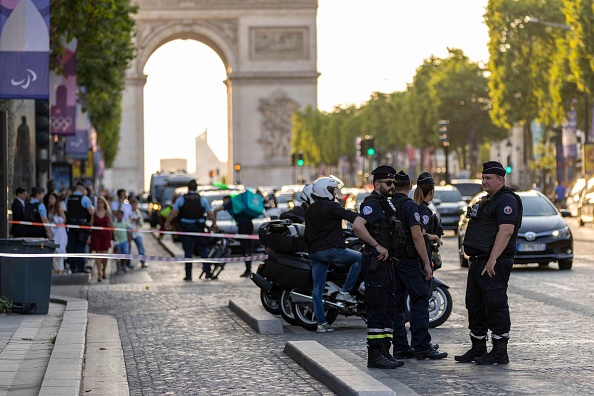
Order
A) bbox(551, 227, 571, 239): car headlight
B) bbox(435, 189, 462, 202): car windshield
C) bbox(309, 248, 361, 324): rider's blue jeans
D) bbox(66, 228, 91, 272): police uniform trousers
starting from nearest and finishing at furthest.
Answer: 1. bbox(309, 248, 361, 324): rider's blue jeans
2. bbox(551, 227, 571, 239): car headlight
3. bbox(66, 228, 91, 272): police uniform trousers
4. bbox(435, 189, 462, 202): car windshield

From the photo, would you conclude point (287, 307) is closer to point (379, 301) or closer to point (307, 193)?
point (307, 193)

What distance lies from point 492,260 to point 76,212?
594 inches

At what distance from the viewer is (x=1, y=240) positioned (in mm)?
16953

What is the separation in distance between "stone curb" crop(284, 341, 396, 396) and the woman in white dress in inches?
494

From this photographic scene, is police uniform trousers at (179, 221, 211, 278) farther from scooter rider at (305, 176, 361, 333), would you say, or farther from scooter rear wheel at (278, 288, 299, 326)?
scooter rider at (305, 176, 361, 333)

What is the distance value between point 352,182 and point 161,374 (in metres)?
120

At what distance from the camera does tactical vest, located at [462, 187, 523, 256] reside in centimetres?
1204

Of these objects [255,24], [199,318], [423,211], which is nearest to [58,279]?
[199,318]

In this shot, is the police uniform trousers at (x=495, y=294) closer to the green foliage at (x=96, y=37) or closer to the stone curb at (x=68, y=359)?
the stone curb at (x=68, y=359)

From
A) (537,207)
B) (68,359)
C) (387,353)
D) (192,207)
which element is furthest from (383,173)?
(537,207)

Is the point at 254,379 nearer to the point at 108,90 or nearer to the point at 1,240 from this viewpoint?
the point at 1,240

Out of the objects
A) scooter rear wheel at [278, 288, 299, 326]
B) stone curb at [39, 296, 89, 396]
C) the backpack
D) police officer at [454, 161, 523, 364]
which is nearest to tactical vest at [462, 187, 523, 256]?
police officer at [454, 161, 523, 364]

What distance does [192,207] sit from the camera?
2558 cm

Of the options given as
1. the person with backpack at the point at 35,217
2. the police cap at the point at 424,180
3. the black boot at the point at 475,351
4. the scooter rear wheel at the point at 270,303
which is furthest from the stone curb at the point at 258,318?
the person with backpack at the point at 35,217
